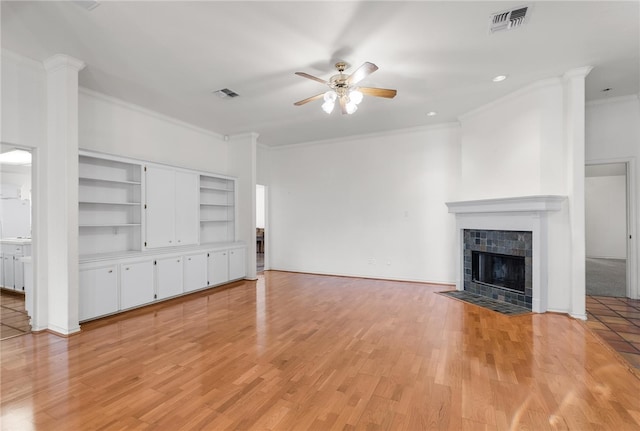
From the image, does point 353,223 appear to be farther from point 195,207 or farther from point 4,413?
point 4,413

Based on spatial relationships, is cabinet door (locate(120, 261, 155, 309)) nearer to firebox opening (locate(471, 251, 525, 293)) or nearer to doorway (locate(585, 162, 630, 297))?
firebox opening (locate(471, 251, 525, 293))

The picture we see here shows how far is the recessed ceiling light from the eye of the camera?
5.71 meters

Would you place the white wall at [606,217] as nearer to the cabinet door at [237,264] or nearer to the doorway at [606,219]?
the doorway at [606,219]

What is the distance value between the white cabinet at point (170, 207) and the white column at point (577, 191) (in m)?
5.79

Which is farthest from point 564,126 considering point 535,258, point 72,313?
point 72,313

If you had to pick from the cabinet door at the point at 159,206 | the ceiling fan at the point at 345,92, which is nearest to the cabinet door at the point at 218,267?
the cabinet door at the point at 159,206

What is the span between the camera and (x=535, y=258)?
4113 millimetres

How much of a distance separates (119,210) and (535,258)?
6143 millimetres

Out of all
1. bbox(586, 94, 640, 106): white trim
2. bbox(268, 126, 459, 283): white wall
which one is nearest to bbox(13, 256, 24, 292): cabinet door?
bbox(268, 126, 459, 283): white wall

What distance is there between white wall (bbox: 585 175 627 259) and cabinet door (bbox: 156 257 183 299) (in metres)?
11.6

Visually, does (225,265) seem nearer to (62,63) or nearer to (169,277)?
(169,277)

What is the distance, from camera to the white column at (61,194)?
11.2 ft

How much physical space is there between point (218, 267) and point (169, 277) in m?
1.02

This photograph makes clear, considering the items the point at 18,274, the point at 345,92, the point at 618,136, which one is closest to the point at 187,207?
the point at 18,274
